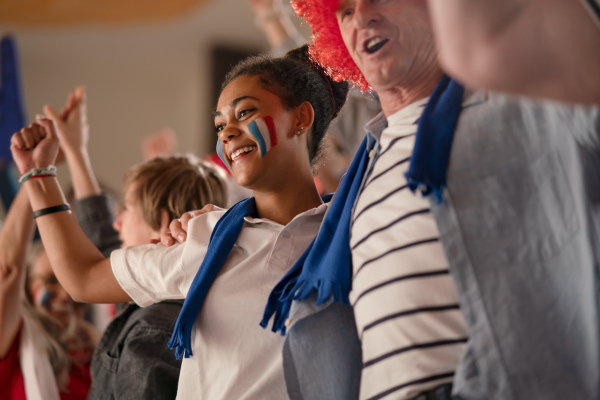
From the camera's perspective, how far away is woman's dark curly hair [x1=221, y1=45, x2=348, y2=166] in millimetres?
1379

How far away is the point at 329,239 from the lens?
1.09 m

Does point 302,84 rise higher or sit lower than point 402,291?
higher

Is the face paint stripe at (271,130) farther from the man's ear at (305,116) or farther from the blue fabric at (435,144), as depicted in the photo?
the blue fabric at (435,144)

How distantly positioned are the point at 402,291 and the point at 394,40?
15.0 inches

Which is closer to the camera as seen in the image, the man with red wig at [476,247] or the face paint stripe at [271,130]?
the man with red wig at [476,247]

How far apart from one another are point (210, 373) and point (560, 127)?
2.61ft

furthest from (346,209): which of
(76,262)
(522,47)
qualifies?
(76,262)

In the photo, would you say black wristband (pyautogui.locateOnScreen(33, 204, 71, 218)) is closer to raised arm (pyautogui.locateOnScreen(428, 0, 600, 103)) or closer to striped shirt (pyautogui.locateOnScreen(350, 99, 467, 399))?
striped shirt (pyautogui.locateOnScreen(350, 99, 467, 399))

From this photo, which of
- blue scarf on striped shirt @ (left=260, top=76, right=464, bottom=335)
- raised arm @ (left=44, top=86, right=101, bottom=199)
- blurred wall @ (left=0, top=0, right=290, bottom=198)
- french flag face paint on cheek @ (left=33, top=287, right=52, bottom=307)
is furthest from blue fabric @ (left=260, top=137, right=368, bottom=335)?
blurred wall @ (left=0, top=0, right=290, bottom=198)

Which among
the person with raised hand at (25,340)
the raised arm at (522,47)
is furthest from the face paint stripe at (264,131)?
the person with raised hand at (25,340)

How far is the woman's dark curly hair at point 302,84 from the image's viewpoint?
1379mm

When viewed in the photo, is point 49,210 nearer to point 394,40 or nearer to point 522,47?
point 394,40

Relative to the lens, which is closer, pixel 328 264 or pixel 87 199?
pixel 328 264

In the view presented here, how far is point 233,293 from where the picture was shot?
1255 mm
